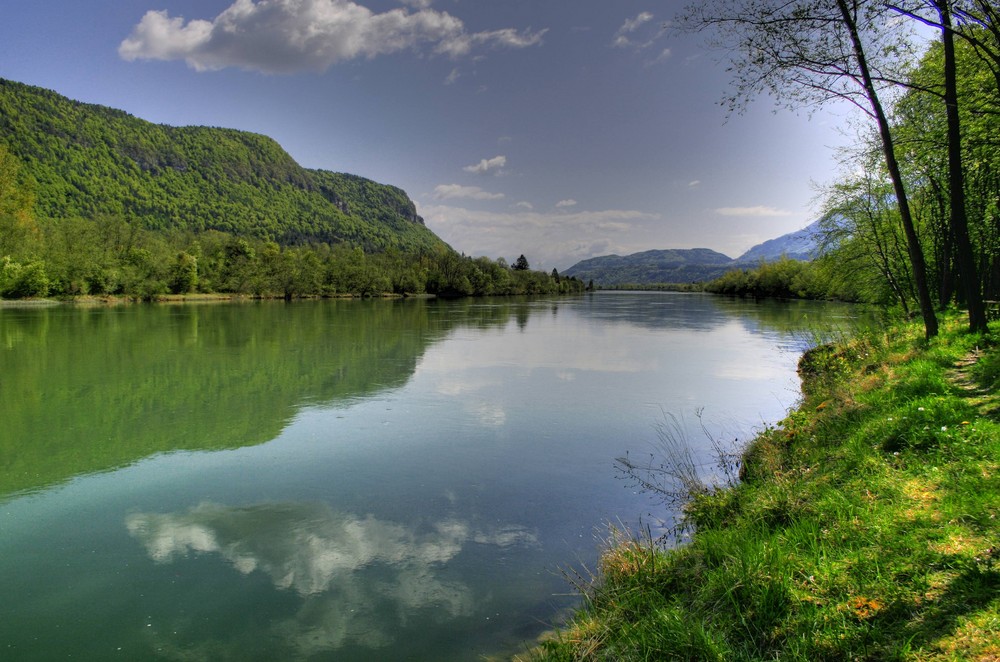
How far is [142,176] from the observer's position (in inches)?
5768

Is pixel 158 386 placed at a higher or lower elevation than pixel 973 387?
lower

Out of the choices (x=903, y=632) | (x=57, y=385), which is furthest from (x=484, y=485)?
(x=57, y=385)

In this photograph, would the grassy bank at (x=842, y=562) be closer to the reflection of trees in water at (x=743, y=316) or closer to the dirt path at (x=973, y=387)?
the dirt path at (x=973, y=387)

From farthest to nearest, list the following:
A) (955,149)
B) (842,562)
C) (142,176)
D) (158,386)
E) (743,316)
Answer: (142,176), (743,316), (158,386), (955,149), (842,562)

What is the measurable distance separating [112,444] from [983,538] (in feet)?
40.0

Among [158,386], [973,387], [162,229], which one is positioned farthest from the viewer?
[162,229]

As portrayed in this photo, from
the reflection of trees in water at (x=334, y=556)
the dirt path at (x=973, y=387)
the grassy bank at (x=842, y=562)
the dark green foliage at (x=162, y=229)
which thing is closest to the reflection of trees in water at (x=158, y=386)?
the reflection of trees in water at (x=334, y=556)

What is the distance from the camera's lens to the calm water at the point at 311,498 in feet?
15.6

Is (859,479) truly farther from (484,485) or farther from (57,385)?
(57,385)

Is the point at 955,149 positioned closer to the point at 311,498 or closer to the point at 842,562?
the point at 842,562

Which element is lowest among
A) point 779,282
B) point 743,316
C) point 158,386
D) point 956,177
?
point 158,386

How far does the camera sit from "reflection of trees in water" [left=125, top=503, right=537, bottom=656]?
478cm

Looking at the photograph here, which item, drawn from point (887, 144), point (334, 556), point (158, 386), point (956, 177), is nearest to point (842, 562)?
point (334, 556)

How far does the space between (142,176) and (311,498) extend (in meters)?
173
